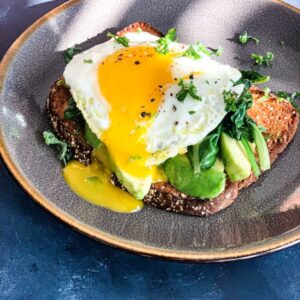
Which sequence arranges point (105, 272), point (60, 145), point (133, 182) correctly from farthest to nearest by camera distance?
point (60, 145), point (133, 182), point (105, 272)

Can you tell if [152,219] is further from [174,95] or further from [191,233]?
[174,95]

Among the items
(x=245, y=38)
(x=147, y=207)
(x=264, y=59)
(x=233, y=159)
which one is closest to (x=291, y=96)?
(x=264, y=59)

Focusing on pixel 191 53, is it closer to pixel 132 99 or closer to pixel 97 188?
pixel 132 99

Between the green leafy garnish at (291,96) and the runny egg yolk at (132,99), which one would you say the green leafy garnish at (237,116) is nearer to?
the runny egg yolk at (132,99)

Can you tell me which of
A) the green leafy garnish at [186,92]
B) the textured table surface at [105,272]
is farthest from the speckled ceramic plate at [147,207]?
the green leafy garnish at [186,92]

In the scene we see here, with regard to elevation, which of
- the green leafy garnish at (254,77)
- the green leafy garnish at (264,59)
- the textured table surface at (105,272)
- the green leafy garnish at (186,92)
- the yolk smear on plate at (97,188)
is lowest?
the textured table surface at (105,272)

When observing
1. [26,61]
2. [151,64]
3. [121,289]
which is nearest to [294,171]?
[151,64]
